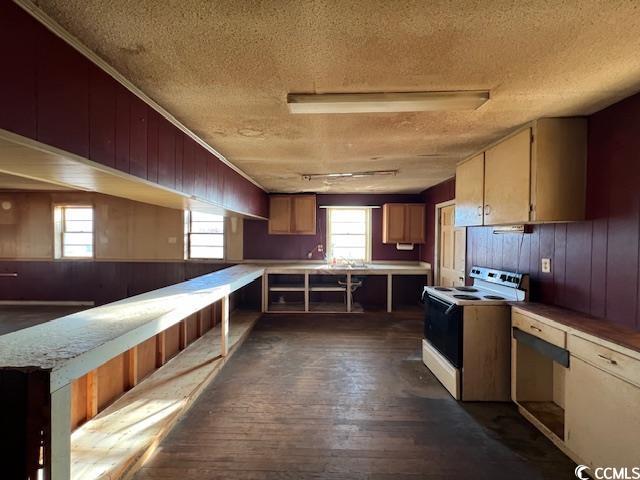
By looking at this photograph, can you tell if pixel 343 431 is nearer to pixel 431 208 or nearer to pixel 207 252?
pixel 431 208

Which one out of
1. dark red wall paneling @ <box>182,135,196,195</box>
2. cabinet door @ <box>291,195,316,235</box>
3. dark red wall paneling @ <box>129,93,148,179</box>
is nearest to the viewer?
dark red wall paneling @ <box>129,93,148,179</box>

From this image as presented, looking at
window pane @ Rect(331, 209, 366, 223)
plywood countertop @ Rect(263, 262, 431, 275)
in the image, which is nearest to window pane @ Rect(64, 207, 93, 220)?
plywood countertop @ Rect(263, 262, 431, 275)

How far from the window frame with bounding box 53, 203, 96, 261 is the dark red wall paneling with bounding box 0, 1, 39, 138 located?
549 cm

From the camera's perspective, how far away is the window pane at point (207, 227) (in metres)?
5.85

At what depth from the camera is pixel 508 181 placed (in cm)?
241

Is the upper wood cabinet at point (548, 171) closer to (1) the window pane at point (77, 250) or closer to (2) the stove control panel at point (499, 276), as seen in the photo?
(2) the stove control panel at point (499, 276)

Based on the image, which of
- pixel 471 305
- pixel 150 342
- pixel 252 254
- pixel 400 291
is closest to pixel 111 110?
pixel 150 342

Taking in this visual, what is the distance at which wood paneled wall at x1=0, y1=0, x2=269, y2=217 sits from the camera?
3.49 ft

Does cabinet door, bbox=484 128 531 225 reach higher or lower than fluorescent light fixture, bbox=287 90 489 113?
lower

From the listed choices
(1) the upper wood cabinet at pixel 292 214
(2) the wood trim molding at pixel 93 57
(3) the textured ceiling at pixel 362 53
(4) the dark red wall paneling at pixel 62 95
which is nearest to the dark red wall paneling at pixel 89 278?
(1) the upper wood cabinet at pixel 292 214

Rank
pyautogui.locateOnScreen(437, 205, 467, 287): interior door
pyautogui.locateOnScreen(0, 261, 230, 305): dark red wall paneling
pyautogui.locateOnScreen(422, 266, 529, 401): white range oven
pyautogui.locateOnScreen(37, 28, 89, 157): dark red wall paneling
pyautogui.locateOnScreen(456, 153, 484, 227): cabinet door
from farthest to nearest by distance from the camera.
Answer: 1. pyautogui.locateOnScreen(0, 261, 230, 305): dark red wall paneling
2. pyautogui.locateOnScreen(437, 205, 467, 287): interior door
3. pyautogui.locateOnScreen(456, 153, 484, 227): cabinet door
4. pyautogui.locateOnScreen(422, 266, 529, 401): white range oven
5. pyautogui.locateOnScreen(37, 28, 89, 157): dark red wall paneling

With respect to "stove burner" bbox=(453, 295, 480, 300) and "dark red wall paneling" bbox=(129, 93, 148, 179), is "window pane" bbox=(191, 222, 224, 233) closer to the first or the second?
"dark red wall paneling" bbox=(129, 93, 148, 179)

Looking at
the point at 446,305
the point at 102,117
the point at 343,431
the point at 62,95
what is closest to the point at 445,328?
the point at 446,305

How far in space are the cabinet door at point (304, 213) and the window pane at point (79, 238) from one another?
3.89 m
